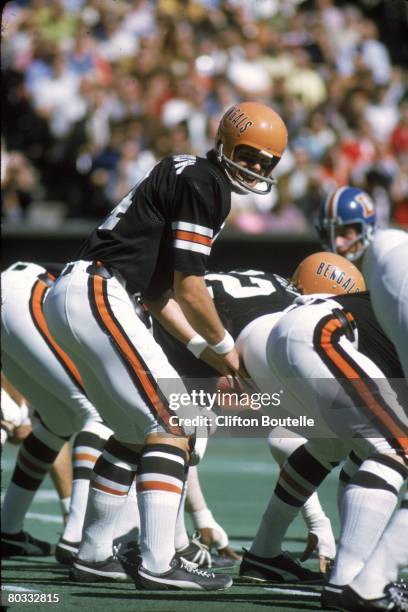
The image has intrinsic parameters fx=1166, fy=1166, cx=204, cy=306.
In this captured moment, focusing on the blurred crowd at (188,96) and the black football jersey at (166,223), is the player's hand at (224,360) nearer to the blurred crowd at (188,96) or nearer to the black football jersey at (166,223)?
the black football jersey at (166,223)

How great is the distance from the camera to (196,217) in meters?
5.02

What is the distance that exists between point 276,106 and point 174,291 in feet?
32.0

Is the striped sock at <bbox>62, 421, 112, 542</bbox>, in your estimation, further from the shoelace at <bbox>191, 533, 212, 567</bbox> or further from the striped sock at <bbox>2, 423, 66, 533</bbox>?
the shoelace at <bbox>191, 533, 212, 567</bbox>

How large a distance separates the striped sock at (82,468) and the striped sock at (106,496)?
0.61 meters

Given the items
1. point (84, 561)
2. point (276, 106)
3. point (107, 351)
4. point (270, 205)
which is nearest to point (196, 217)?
point (107, 351)

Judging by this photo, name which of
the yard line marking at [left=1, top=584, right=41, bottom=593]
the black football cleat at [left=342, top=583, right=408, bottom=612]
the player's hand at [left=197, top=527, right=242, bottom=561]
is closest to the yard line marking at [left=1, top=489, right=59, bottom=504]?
the player's hand at [left=197, top=527, right=242, bottom=561]

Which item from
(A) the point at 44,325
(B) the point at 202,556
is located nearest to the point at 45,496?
(A) the point at 44,325

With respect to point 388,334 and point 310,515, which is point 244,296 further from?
point 388,334

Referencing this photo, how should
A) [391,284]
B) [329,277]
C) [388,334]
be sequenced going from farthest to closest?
[329,277] → [388,334] → [391,284]

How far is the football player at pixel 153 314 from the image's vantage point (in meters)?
4.96

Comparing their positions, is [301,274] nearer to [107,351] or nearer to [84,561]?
[107,351]

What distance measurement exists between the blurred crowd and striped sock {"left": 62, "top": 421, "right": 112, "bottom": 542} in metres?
6.55

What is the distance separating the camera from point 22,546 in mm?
6426

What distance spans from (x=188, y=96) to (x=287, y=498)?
8977mm
